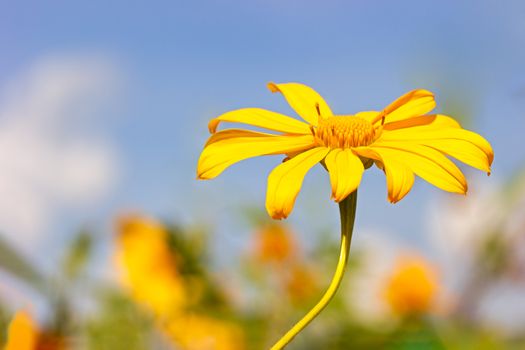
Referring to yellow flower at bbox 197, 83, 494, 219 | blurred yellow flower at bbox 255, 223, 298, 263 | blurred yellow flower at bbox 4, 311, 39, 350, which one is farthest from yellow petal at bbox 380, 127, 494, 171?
blurred yellow flower at bbox 255, 223, 298, 263

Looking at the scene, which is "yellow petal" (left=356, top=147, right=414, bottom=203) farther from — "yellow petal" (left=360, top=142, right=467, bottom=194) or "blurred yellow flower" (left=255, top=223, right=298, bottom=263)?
"blurred yellow flower" (left=255, top=223, right=298, bottom=263)

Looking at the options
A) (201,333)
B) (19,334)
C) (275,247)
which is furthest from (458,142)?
(275,247)

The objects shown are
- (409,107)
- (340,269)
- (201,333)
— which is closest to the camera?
(340,269)

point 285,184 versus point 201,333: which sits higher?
point 285,184

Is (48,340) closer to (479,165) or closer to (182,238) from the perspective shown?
(479,165)

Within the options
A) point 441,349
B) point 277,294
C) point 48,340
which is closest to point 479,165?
point 48,340

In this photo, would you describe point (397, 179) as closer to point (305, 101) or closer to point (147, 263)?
point (305, 101)
